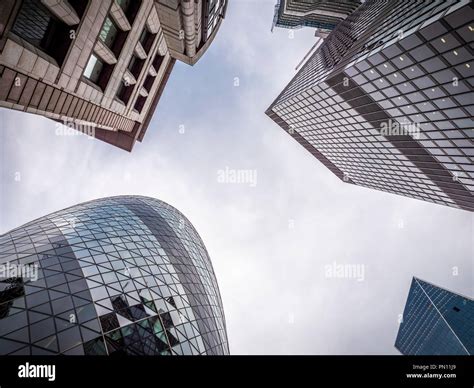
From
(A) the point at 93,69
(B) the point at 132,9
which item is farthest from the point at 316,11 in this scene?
(A) the point at 93,69

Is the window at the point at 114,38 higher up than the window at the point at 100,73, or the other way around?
the window at the point at 114,38

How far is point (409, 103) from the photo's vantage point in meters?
21.9

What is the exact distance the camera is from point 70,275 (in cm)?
2178

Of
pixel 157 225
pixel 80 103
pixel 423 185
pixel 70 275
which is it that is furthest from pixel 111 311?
pixel 423 185

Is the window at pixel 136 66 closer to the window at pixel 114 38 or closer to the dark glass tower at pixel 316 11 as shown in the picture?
the window at pixel 114 38

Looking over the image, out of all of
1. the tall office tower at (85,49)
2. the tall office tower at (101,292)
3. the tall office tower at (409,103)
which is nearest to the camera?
the tall office tower at (85,49)

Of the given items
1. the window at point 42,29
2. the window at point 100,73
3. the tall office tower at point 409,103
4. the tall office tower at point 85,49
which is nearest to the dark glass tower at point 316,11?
the tall office tower at point 409,103

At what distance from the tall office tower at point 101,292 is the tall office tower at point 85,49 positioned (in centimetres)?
1297

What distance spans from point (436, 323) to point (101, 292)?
148631 millimetres

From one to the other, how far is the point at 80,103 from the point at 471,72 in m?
23.4

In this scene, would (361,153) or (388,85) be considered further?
(361,153)

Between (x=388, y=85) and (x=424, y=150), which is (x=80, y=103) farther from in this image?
(x=424, y=150)

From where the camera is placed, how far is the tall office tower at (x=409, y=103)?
1609 centimetres

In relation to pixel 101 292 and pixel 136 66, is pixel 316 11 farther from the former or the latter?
pixel 101 292
